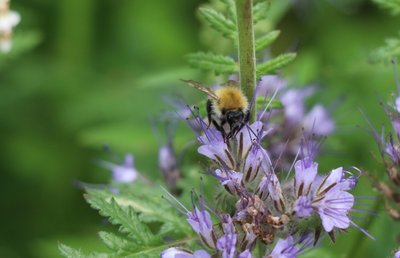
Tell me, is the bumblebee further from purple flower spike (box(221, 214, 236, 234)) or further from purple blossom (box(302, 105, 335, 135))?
purple blossom (box(302, 105, 335, 135))

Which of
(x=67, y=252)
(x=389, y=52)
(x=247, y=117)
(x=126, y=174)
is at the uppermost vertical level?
(x=389, y=52)

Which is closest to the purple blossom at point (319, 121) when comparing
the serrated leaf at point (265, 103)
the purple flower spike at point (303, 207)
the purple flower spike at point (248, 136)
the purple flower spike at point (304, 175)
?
the serrated leaf at point (265, 103)

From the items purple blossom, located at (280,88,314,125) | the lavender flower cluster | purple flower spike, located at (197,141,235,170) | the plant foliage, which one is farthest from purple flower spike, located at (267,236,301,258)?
purple blossom, located at (280,88,314,125)

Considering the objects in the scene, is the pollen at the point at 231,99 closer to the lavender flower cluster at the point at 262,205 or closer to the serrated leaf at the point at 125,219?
the lavender flower cluster at the point at 262,205

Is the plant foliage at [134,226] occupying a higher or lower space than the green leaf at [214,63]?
lower

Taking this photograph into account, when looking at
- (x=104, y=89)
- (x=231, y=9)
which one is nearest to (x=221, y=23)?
(x=231, y=9)

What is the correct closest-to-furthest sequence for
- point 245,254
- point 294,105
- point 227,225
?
point 245,254, point 227,225, point 294,105

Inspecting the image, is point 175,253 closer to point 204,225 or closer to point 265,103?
point 204,225
